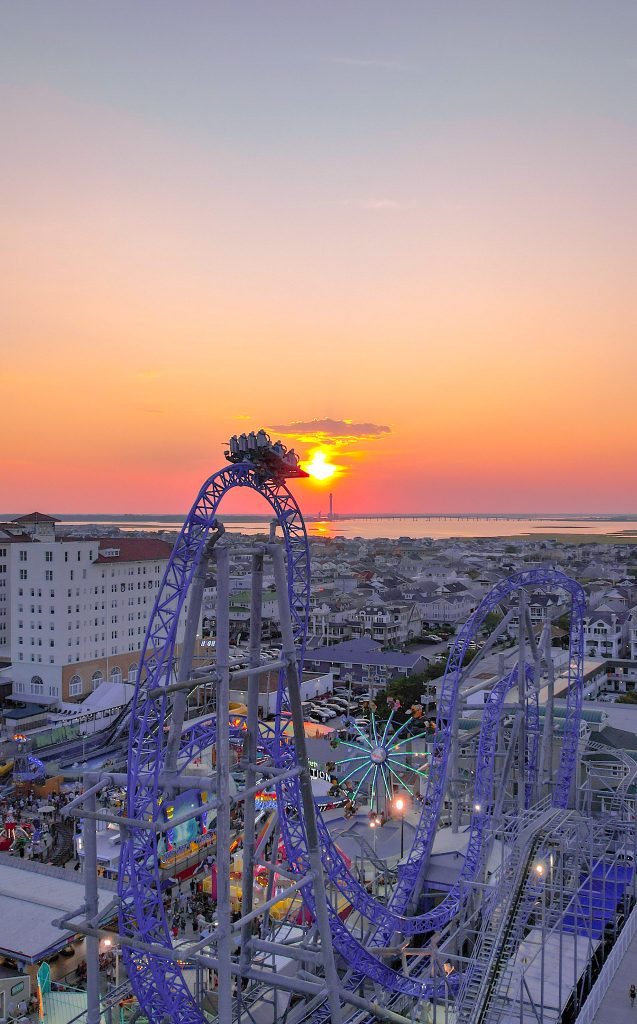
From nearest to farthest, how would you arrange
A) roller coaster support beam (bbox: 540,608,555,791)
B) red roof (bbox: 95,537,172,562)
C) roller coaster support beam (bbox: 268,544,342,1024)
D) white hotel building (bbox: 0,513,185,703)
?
roller coaster support beam (bbox: 268,544,342,1024) → roller coaster support beam (bbox: 540,608,555,791) → white hotel building (bbox: 0,513,185,703) → red roof (bbox: 95,537,172,562)

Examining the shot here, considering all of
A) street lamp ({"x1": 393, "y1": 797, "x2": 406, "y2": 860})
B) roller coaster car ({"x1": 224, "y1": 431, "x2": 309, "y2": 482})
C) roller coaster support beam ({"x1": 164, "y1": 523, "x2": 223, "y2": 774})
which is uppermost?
roller coaster car ({"x1": 224, "y1": 431, "x2": 309, "y2": 482})

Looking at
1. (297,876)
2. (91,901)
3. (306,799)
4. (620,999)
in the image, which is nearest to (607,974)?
(620,999)

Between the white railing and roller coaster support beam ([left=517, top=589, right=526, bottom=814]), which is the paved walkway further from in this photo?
roller coaster support beam ([left=517, top=589, right=526, bottom=814])

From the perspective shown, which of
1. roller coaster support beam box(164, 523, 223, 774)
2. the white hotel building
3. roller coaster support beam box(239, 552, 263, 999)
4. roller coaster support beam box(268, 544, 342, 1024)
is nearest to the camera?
roller coaster support beam box(164, 523, 223, 774)

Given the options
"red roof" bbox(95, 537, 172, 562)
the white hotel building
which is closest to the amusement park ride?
the white hotel building

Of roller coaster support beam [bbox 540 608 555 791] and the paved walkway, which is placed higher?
roller coaster support beam [bbox 540 608 555 791]

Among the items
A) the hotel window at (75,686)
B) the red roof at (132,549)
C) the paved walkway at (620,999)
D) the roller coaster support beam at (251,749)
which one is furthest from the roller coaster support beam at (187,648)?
the red roof at (132,549)

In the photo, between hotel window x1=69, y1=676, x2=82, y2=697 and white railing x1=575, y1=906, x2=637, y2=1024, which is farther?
hotel window x1=69, y1=676, x2=82, y2=697

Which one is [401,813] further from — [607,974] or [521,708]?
[607,974]
